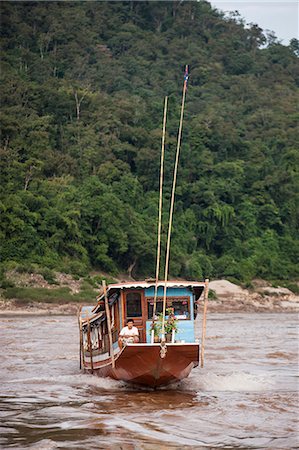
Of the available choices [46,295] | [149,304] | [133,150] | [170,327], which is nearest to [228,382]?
[170,327]

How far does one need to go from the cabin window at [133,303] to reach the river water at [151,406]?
156 centimetres

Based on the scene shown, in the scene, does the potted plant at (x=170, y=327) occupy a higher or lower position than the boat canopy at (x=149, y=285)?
lower

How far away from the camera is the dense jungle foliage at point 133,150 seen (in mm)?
57719

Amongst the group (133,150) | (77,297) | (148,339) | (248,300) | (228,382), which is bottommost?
(248,300)

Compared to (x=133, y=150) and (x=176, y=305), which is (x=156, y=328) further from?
(x=133, y=150)

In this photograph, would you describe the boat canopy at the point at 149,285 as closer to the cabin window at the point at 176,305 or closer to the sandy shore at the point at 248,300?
A: the cabin window at the point at 176,305

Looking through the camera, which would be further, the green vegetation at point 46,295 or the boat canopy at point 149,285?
the green vegetation at point 46,295

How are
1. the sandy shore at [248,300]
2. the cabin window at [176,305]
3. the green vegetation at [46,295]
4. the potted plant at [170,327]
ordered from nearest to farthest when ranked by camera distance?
the potted plant at [170,327] → the cabin window at [176,305] → the green vegetation at [46,295] → the sandy shore at [248,300]

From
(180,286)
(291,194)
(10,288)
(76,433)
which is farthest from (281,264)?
(76,433)

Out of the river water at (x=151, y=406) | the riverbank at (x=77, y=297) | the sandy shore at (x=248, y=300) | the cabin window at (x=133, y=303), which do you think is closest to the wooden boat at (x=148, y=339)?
the cabin window at (x=133, y=303)

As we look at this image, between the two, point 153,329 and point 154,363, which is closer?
point 154,363

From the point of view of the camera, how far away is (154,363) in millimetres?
15367

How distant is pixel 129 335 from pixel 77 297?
3292cm

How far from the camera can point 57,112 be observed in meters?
75.1
